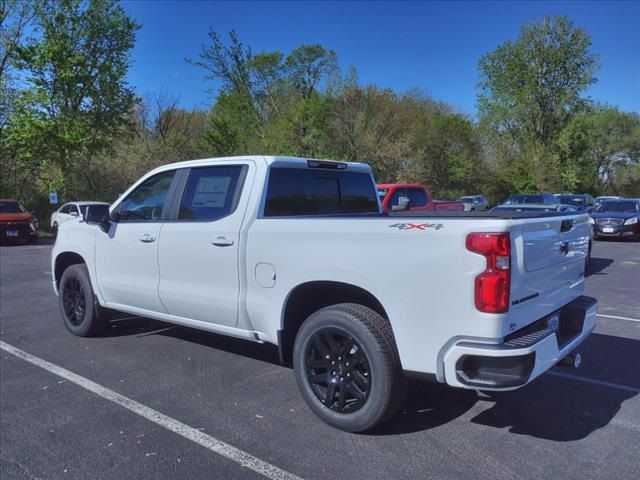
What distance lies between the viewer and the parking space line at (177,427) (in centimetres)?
321

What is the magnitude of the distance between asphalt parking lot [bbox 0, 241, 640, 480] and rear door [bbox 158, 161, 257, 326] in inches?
27.6

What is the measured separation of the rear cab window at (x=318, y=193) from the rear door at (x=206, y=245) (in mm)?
244

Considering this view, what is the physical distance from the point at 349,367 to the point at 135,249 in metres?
2.61

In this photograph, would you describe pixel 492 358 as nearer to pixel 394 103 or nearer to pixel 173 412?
pixel 173 412

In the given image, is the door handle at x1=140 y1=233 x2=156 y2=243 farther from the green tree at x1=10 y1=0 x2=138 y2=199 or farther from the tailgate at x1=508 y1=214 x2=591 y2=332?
the green tree at x1=10 y1=0 x2=138 y2=199

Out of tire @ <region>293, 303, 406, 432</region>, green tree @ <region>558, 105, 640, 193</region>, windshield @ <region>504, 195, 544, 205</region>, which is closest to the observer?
tire @ <region>293, 303, 406, 432</region>

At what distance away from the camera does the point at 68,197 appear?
26.3 meters

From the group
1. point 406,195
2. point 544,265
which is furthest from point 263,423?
point 406,195

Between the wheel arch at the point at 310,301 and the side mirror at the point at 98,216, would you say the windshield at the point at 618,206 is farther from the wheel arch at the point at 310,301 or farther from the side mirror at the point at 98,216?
the side mirror at the point at 98,216

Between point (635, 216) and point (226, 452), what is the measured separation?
19.1 metres

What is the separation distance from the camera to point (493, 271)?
2.99m

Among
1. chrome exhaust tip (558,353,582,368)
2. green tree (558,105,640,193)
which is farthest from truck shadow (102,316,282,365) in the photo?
green tree (558,105,640,193)

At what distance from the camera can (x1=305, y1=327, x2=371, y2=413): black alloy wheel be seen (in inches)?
142

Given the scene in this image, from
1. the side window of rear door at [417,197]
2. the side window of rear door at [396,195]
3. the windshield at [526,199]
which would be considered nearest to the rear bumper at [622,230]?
the windshield at [526,199]
